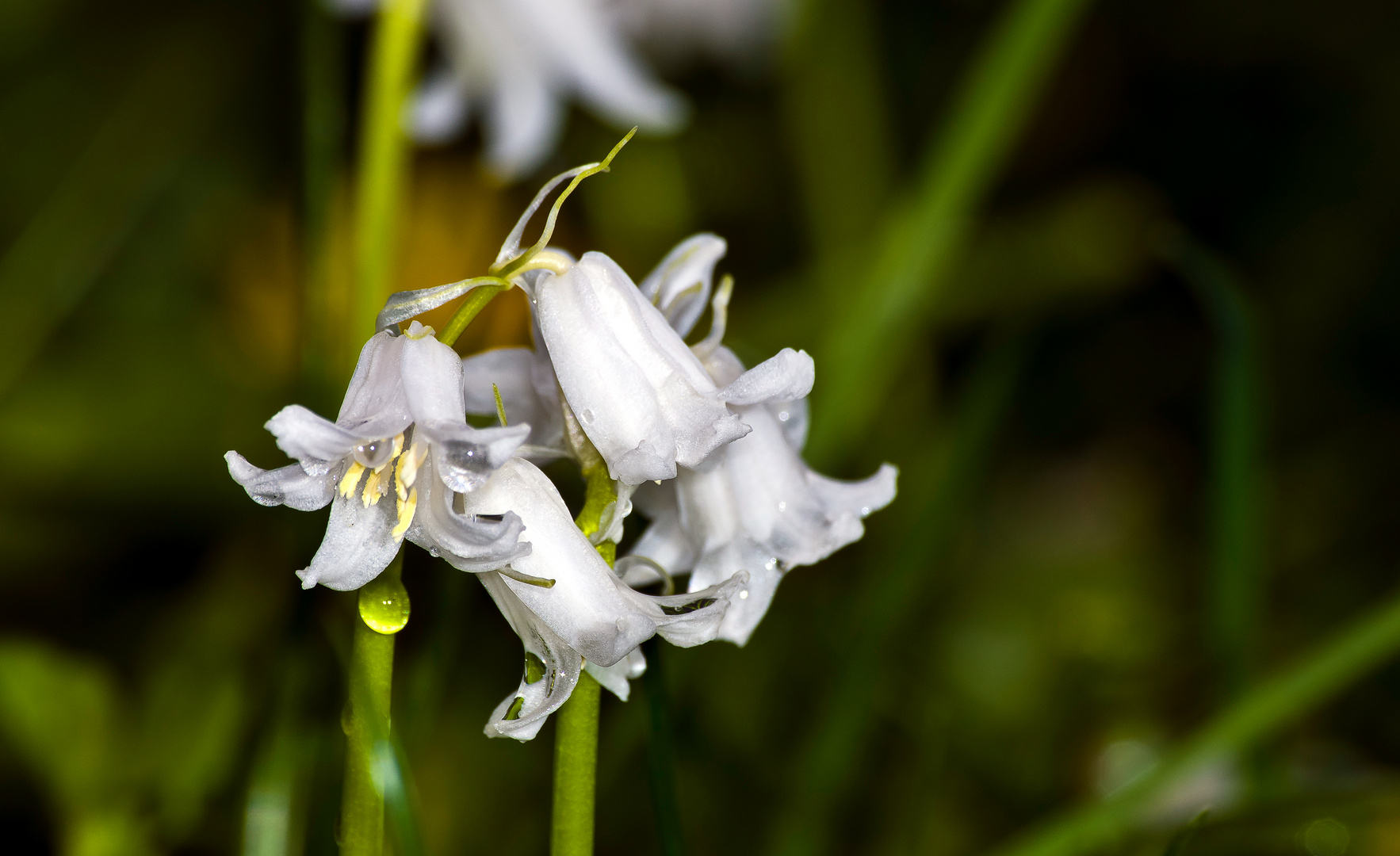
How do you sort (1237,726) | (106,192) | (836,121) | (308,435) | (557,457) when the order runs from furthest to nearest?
(836,121), (106,192), (1237,726), (557,457), (308,435)

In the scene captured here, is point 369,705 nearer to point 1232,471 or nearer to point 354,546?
point 354,546

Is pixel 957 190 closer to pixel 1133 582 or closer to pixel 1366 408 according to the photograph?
pixel 1133 582

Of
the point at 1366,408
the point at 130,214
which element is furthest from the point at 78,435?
the point at 1366,408

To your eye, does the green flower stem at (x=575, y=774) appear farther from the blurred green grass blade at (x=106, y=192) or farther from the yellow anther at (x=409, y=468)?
the blurred green grass blade at (x=106, y=192)

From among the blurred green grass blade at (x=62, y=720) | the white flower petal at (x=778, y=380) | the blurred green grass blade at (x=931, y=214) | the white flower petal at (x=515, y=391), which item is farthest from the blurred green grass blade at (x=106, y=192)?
the white flower petal at (x=778, y=380)

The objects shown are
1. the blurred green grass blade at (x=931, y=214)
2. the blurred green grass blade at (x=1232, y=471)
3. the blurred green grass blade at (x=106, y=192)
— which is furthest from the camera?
the blurred green grass blade at (x=106, y=192)

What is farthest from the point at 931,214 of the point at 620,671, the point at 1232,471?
the point at 620,671
